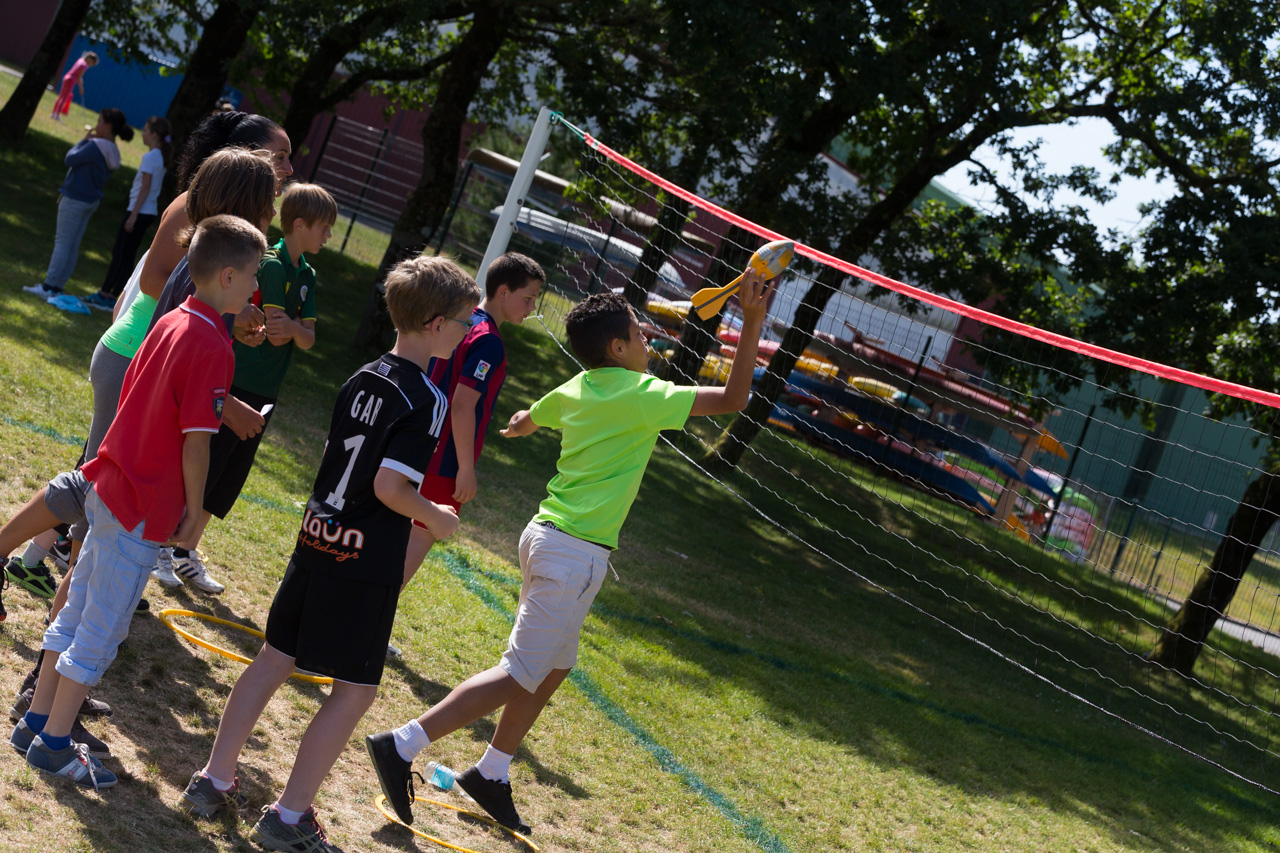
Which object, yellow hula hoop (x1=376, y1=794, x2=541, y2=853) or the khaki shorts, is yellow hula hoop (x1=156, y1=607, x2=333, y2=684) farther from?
the khaki shorts

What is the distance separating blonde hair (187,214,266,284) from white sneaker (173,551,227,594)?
204 centimetres

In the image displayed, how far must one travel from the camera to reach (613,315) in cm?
342

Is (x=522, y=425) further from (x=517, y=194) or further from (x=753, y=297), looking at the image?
(x=517, y=194)

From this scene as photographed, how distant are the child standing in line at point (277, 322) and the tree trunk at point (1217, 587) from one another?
9.33 metres

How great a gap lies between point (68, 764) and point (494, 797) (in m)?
1.30

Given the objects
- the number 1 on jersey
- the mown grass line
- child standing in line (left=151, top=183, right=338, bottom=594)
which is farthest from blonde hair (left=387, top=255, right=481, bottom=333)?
the mown grass line

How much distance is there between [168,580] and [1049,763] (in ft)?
16.6

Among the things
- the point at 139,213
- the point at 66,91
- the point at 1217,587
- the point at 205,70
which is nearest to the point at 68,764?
the point at 139,213

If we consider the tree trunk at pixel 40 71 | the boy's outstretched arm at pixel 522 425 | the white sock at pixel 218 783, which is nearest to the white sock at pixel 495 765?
the white sock at pixel 218 783

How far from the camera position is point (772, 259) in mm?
3373

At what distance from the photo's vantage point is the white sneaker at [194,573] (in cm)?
429

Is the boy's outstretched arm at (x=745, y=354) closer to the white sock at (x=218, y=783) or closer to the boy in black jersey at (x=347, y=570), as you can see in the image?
the boy in black jersey at (x=347, y=570)

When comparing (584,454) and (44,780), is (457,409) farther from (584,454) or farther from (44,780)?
(44,780)

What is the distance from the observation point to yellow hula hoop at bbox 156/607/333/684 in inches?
149
